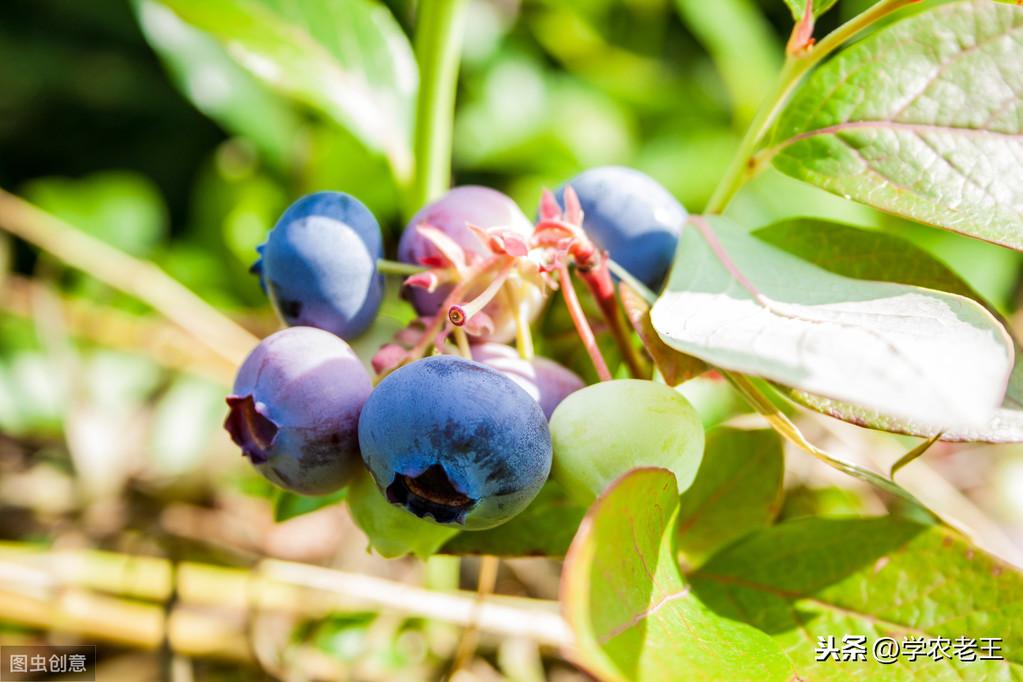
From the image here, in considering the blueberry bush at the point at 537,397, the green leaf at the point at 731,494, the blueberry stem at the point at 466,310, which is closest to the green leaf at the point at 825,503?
the blueberry bush at the point at 537,397

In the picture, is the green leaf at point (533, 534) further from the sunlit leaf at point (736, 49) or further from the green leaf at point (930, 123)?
the sunlit leaf at point (736, 49)

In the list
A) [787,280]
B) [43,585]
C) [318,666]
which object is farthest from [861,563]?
[43,585]

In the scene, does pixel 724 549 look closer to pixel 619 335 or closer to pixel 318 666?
pixel 619 335

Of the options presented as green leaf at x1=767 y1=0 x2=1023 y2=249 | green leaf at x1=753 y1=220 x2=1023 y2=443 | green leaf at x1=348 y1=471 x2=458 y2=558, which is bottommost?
green leaf at x1=348 y1=471 x2=458 y2=558

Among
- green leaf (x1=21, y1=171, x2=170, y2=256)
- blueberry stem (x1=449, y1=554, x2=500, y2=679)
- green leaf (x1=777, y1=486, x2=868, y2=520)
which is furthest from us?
green leaf (x1=21, y1=171, x2=170, y2=256)

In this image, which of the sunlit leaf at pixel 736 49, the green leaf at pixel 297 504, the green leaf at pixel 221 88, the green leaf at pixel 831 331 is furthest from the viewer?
the sunlit leaf at pixel 736 49

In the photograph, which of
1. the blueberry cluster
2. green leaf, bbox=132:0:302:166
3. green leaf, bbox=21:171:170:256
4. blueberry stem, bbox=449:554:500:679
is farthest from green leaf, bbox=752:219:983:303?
green leaf, bbox=21:171:170:256

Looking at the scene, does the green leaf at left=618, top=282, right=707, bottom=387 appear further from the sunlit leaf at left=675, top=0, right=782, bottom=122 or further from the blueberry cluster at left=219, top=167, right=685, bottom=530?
the sunlit leaf at left=675, top=0, right=782, bottom=122
